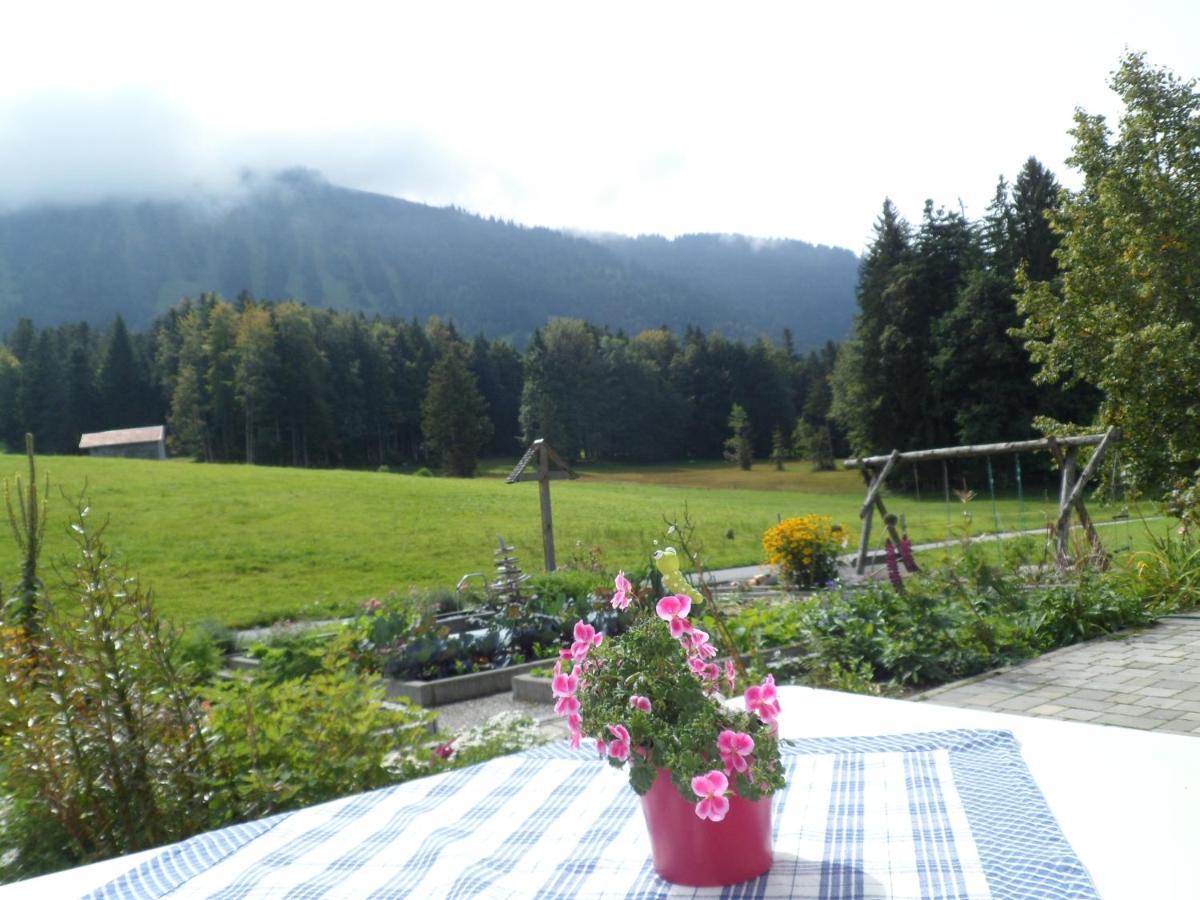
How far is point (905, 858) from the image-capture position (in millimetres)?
1553

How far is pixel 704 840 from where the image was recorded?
1497 mm

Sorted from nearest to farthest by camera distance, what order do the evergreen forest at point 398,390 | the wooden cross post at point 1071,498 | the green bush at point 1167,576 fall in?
the green bush at point 1167,576, the wooden cross post at point 1071,498, the evergreen forest at point 398,390

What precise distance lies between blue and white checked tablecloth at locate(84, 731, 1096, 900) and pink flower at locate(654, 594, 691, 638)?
38 centimetres

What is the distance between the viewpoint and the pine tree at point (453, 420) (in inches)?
2397

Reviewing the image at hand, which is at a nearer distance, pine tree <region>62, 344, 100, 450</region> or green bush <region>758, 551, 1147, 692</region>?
green bush <region>758, 551, 1147, 692</region>

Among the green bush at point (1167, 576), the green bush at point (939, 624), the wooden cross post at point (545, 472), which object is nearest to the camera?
the green bush at point (939, 624)

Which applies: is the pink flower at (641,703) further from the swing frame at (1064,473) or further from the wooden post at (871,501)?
the wooden post at (871,501)

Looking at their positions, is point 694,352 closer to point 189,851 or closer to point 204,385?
point 204,385

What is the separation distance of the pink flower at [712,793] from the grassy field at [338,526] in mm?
9335

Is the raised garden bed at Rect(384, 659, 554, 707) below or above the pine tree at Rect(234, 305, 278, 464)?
below

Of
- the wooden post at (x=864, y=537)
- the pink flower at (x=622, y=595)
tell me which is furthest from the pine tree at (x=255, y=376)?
the pink flower at (x=622, y=595)

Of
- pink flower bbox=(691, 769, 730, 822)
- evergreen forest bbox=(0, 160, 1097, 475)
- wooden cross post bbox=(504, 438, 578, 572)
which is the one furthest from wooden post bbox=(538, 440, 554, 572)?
evergreen forest bbox=(0, 160, 1097, 475)

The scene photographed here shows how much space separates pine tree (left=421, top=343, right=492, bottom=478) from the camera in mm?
60875

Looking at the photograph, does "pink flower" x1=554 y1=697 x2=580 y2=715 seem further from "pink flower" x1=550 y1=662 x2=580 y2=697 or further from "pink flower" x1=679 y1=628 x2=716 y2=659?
"pink flower" x1=679 y1=628 x2=716 y2=659
